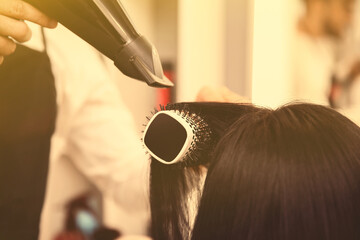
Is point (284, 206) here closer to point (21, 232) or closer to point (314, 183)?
point (314, 183)

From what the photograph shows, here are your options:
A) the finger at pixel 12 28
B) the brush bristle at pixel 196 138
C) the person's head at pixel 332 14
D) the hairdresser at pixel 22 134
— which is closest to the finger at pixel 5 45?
the finger at pixel 12 28

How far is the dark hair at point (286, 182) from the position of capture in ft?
1.50

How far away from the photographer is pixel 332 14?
3.37 ft

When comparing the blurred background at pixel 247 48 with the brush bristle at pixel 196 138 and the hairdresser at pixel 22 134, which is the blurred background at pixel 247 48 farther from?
the brush bristle at pixel 196 138

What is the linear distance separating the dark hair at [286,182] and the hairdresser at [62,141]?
0.40 m

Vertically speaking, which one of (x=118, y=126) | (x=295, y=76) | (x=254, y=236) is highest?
(x=295, y=76)

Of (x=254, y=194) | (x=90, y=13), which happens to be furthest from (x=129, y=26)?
(x=254, y=194)

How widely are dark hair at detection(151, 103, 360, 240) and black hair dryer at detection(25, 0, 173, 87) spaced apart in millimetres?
164

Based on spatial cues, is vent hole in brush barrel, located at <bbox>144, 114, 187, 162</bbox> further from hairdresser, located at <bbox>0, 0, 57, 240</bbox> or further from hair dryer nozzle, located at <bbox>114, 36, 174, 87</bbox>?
hairdresser, located at <bbox>0, 0, 57, 240</bbox>

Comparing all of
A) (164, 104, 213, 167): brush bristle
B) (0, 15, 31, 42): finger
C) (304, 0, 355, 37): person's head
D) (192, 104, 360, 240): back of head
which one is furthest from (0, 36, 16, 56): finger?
(304, 0, 355, 37): person's head

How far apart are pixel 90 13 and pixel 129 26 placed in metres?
0.06

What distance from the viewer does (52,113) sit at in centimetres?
81

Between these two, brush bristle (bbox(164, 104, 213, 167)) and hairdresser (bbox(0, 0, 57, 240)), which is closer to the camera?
brush bristle (bbox(164, 104, 213, 167))

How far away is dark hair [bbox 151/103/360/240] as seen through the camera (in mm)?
458
